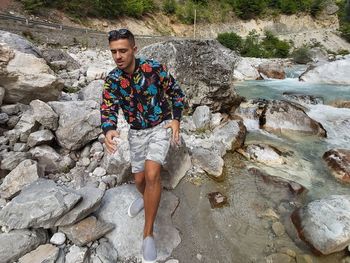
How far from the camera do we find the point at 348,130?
8.09 meters

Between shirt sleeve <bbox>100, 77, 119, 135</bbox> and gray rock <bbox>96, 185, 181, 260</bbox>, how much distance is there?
133 cm

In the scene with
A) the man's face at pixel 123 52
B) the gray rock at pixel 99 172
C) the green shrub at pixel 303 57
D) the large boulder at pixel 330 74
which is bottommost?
the green shrub at pixel 303 57

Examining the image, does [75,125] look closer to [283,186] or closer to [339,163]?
[283,186]

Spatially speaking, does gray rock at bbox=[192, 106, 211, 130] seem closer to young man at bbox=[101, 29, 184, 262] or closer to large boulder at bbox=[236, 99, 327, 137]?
large boulder at bbox=[236, 99, 327, 137]

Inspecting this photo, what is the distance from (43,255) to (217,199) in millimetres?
2625

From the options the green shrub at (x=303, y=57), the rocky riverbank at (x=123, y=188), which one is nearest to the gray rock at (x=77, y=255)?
the rocky riverbank at (x=123, y=188)

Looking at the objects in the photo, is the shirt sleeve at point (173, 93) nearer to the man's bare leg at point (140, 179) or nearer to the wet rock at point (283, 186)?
the man's bare leg at point (140, 179)

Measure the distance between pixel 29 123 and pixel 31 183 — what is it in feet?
5.35

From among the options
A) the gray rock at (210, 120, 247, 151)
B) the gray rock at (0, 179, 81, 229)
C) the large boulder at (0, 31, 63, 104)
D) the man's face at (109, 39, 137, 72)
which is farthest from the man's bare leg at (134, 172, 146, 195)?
the large boulder at (0, 31, 63, 104)

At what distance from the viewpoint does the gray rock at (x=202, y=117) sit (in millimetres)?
6707

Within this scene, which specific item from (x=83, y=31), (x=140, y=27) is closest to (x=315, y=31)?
(x=140, y=27)

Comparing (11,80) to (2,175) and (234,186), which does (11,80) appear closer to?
(2,175)

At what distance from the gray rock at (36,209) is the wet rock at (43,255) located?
0.24m

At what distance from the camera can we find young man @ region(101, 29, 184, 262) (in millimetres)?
3021
